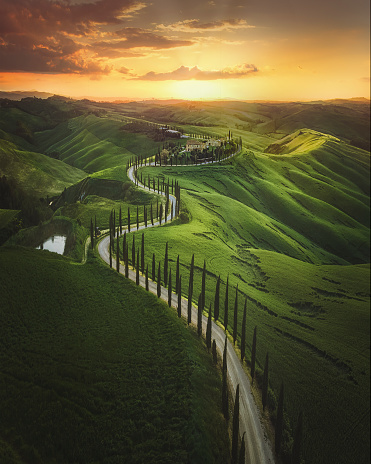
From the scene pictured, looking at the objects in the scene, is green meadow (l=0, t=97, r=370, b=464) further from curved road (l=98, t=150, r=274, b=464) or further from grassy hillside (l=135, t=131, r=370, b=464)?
curved road (l=98, t=150, r=274, b=464)

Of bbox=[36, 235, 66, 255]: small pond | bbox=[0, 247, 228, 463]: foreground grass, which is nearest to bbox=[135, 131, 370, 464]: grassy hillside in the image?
bbox=[0, 247, 228, 463]: foreground grass

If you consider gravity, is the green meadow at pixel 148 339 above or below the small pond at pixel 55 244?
below

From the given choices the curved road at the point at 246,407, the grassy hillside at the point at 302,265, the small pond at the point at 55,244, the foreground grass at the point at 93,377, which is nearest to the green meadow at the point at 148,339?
the foreground grass at the point at 93,377

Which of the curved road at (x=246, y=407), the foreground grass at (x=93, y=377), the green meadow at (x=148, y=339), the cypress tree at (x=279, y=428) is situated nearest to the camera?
the foreground grass at (x=93, y=377)

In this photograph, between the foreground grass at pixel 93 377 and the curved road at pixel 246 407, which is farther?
the curved road at pixel 246 407

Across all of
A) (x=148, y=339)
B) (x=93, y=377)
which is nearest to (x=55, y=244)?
(x=148, y=339)

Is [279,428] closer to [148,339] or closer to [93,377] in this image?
[148,339]

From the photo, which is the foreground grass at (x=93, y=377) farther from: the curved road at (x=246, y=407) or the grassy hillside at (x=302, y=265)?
the grassy hillside at (x=302, y=265)
